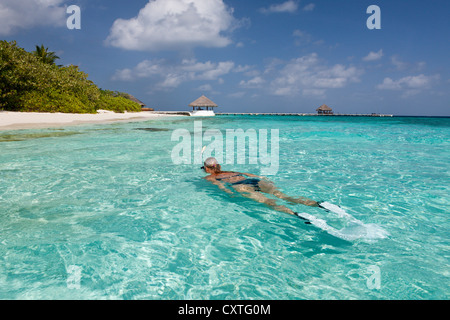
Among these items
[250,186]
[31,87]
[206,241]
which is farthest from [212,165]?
[31,87]

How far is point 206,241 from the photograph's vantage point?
3486 millimetres

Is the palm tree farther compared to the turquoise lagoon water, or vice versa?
the palm tree

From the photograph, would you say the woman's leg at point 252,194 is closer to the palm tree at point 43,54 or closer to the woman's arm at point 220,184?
the woman's arm at point 220,184

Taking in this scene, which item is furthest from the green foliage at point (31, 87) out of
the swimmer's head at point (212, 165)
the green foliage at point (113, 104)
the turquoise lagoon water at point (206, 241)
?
the swimmer's head at point (212, 165)

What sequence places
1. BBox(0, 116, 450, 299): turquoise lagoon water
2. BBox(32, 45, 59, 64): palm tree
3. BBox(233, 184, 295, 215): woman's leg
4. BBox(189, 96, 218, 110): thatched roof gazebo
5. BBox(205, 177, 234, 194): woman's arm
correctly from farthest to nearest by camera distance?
BBox(189, 96, 218, 110): thatched roof gazebo, BBox(32, 45, 59, 64): palm tree, BBox(205, 177, 234, 194): woman's arm, BBox(233, 184, 295, 215): woman's leg, BBox(0, 116, 450, 299): turquoise lagoon water

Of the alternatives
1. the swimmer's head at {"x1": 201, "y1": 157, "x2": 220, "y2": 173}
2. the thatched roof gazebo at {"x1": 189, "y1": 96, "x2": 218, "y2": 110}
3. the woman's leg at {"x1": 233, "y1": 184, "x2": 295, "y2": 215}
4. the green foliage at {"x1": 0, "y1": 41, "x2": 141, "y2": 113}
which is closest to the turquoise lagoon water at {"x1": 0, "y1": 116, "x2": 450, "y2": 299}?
the woman's leg at {"x1": 233, "y1": 184, "x2": 295, "y2": 215}

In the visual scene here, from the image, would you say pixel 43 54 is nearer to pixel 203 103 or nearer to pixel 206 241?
pixel 203 103

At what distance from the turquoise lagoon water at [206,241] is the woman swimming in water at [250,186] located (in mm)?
161

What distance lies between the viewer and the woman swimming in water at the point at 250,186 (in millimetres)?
4463

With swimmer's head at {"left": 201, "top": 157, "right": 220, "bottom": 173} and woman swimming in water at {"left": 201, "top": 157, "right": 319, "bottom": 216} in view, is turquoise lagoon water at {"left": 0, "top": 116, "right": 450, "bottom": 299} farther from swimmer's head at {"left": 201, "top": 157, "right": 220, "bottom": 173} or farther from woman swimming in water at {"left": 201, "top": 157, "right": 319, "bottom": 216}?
swimmer's head at {"left": 201, "top": 157, "right": 220, "bottom": 173}

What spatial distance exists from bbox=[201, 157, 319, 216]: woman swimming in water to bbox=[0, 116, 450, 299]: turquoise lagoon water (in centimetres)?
16

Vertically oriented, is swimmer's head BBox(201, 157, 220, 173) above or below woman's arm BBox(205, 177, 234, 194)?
above

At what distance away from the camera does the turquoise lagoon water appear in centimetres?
257
